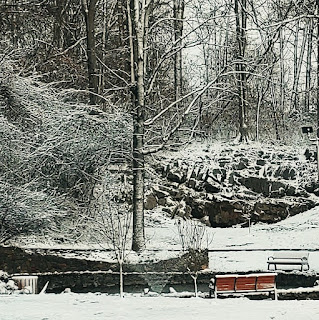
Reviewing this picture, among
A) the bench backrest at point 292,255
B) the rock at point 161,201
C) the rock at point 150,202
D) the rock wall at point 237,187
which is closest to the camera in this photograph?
the bench backrest at point 292,255

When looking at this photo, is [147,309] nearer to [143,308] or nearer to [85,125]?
[143,308]

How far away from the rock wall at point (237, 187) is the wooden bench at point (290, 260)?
256 inches

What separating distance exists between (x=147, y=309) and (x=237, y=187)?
1373cm

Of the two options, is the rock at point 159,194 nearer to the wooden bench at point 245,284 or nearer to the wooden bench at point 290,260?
the wooden bench at point 290,260

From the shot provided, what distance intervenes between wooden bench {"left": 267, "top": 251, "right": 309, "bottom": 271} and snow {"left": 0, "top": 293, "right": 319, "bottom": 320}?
4.80 m

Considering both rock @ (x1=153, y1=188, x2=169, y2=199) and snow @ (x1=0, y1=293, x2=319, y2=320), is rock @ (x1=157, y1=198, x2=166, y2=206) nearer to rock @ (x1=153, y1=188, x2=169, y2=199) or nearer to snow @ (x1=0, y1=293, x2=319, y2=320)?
rock @ (x1=153, y1=188, x2=169, y2=199)

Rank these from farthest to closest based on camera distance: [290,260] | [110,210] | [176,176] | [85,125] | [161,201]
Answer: [176,176], [161,201], [85,125], [110,210], [290,260]

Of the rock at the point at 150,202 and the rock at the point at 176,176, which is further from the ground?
the rock at the point at 176,176

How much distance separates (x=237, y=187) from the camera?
23.1 metres

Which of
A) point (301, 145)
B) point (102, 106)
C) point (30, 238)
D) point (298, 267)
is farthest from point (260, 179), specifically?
point (30, 238)

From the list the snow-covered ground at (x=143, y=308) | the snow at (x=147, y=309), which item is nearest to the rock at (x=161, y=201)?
the snow-covered ground at (x=143, y=308)

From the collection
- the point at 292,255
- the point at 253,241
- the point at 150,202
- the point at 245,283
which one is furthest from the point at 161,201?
the point at 245,283

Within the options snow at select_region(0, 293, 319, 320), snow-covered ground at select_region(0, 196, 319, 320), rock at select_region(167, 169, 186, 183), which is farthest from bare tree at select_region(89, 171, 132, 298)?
snow at select_region(0, 293, 319, 320)

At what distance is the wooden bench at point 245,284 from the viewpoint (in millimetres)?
12102
